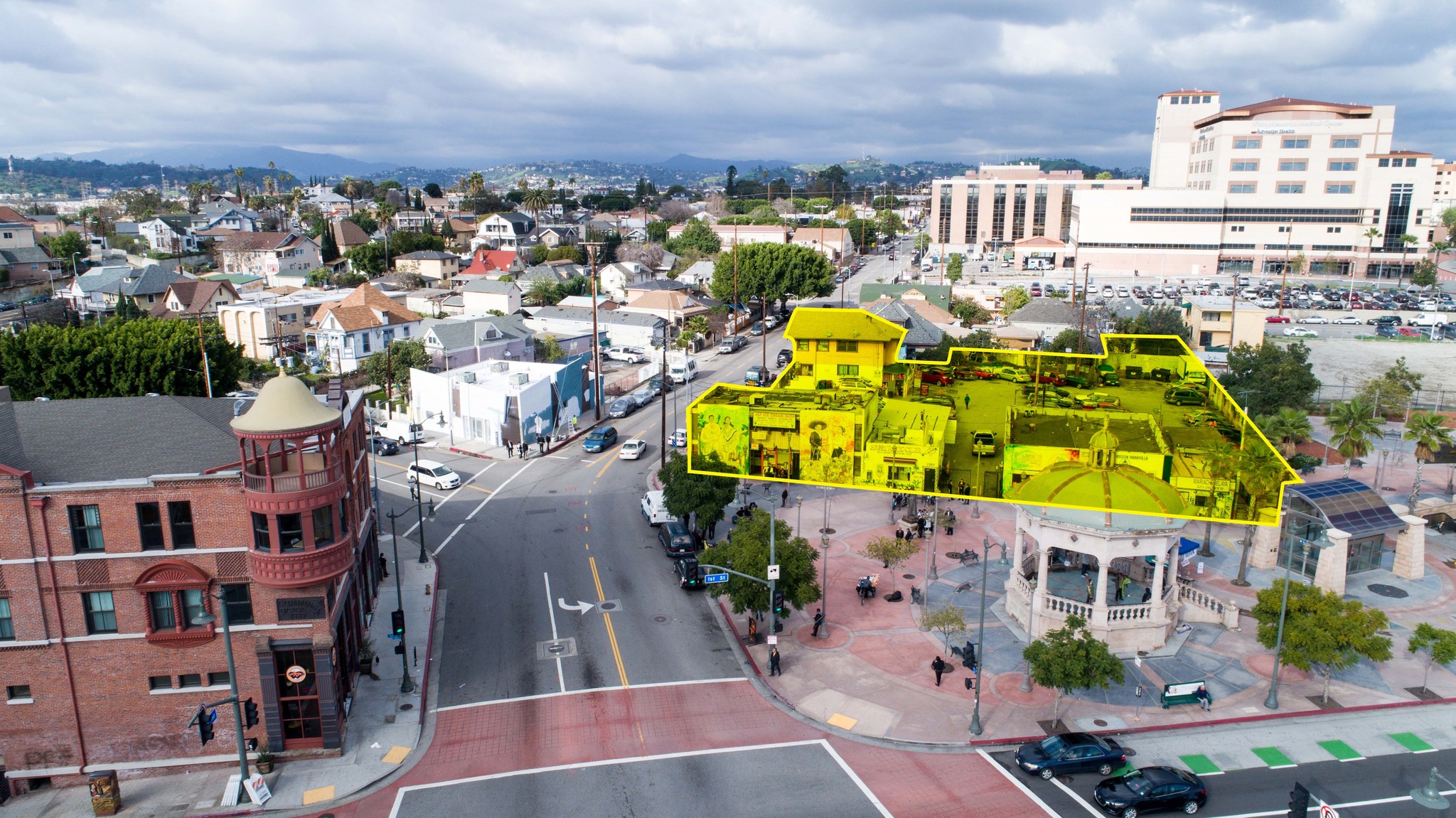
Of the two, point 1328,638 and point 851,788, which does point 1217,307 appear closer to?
point 1328,638

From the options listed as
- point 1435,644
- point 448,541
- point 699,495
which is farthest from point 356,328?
point 1435,644

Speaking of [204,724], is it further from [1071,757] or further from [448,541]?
[1071,757]

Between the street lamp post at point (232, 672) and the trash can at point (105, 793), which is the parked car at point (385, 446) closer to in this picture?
the street lamp post at point (232, 672)

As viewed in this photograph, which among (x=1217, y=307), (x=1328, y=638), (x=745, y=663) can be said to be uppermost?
(x=1217, y=307)

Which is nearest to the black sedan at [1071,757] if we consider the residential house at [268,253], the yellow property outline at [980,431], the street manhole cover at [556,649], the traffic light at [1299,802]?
the traffic light at [1299,802]

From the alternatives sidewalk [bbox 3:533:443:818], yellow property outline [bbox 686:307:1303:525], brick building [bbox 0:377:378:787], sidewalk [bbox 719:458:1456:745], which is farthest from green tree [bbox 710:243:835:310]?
brick building [bbox 0:377:378:787]

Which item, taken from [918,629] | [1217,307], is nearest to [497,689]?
[918,629]

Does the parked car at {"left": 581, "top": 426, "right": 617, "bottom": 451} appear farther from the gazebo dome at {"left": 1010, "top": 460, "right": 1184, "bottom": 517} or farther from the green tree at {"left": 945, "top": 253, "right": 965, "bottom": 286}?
the green tree at {"left": 945, "top": 253, "right": 965, "bottom": 286}
